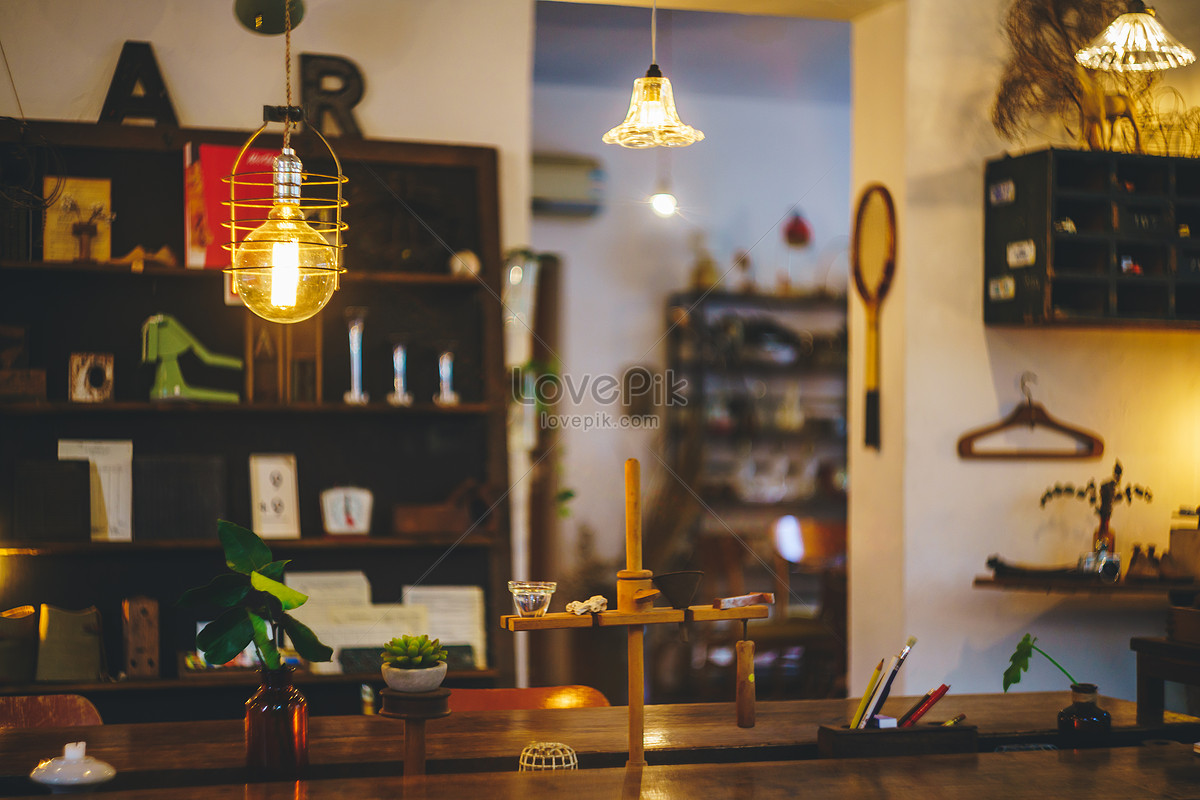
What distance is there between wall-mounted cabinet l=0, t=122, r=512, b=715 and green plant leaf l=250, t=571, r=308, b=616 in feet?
4.96

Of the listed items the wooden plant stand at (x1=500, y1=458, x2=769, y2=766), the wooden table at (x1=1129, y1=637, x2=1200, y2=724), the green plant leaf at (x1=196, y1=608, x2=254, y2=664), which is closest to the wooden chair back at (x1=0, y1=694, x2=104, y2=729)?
the green plant leaf at (x1=196, y1=608, x2=254, y2=664)

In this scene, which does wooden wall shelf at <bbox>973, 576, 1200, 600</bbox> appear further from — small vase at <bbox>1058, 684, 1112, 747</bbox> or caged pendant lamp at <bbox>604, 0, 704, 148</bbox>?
caged pendant lamp at <bbox>604, 0, 704, 148</bbox>

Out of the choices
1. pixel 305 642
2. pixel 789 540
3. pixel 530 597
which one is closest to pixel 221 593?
pixel 305 642

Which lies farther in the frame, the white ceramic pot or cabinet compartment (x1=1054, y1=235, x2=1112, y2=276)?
cabinet compartment (x1=1054, y1=235, x2=1112, y2=276)

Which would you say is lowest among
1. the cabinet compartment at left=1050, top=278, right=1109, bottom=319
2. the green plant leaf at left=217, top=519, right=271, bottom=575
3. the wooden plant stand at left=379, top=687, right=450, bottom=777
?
the wooden plant stand at left=379, top=687, right=450, bottom=777

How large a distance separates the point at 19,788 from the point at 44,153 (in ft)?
7.04

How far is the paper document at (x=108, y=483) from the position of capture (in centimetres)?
329

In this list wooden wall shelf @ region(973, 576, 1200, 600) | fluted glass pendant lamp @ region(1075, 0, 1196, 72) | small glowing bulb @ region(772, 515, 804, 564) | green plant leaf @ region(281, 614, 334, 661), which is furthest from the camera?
small glowing bulb @ region(772, 515, 804, 564)

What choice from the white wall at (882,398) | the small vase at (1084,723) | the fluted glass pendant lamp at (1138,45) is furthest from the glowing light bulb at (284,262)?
the fluted glass pendant lamp at (1138,45)

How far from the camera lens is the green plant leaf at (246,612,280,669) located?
1.81 metres

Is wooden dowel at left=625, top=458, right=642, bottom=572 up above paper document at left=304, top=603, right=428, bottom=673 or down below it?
above

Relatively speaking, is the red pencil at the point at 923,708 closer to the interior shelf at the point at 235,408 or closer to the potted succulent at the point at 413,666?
the potted succulent at the point at 413,666

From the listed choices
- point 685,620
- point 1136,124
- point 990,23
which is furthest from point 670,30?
point 685,620

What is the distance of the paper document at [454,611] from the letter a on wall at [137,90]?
1732 millimetres
